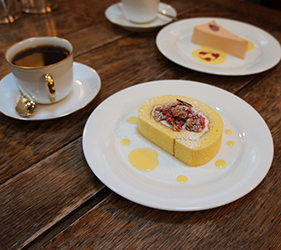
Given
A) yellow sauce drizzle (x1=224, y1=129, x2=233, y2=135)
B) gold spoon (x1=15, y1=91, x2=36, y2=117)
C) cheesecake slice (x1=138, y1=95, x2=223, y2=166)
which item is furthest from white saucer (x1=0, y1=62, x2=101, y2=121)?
yellow sauce drizzle (x1=224, y1=129, x2=233, y2=135)

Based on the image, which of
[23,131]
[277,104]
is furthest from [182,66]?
[23,131]

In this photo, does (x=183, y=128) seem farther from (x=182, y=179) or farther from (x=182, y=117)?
(x=182, y=179)

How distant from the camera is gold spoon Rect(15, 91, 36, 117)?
95 cm

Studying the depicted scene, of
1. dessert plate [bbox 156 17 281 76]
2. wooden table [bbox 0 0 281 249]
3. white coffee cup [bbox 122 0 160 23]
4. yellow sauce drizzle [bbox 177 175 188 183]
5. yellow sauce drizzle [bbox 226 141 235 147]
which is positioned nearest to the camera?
wooden table [bbox 0 0 281 249]

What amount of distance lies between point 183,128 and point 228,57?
73cm

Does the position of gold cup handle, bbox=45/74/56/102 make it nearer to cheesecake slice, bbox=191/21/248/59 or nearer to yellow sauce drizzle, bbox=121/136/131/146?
yellow sauce drizzle, bbox=121/136/131/146

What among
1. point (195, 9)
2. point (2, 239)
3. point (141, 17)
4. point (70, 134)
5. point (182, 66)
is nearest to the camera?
point (2, 239)

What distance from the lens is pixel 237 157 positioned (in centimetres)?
82

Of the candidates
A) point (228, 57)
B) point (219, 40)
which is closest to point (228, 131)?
point (228, 57)

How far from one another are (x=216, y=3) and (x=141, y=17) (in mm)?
751

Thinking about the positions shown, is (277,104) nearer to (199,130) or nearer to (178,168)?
(199,130)

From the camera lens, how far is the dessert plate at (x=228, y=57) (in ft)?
4.01

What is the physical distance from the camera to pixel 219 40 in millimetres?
1428

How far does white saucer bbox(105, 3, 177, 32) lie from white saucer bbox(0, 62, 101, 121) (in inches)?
21.1
